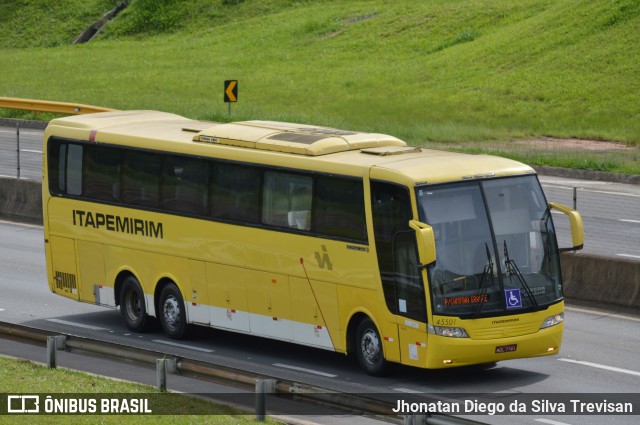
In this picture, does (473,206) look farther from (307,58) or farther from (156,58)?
(156,58)

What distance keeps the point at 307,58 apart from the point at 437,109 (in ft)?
51.9

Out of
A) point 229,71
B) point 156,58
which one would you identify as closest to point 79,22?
point 156,58

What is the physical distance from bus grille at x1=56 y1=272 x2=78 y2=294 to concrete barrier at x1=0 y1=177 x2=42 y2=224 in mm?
8963

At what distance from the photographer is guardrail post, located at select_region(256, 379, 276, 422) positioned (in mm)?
11867

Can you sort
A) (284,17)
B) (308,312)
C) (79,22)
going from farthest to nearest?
(79,22), (284,17), (308,312)

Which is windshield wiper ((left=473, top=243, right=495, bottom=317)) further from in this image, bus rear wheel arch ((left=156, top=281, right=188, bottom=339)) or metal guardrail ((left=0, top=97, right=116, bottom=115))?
metal guardrail ((left=0, top=97, right=116, bottom=115))

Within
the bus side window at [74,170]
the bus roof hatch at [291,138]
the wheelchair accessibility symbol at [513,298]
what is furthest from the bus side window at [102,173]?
the wheelchair accessibility symbol at [513,298]

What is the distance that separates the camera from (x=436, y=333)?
49.4 ft

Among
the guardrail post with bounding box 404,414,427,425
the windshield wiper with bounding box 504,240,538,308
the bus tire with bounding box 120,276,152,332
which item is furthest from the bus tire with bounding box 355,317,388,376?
the guardrail post with bounding box 404,414,427,425

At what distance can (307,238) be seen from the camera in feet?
54.5

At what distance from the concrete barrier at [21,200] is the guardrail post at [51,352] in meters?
14.8

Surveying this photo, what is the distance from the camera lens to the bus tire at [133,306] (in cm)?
1905

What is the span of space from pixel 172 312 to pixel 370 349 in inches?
150

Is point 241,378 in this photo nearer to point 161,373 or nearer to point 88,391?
point 161,373
